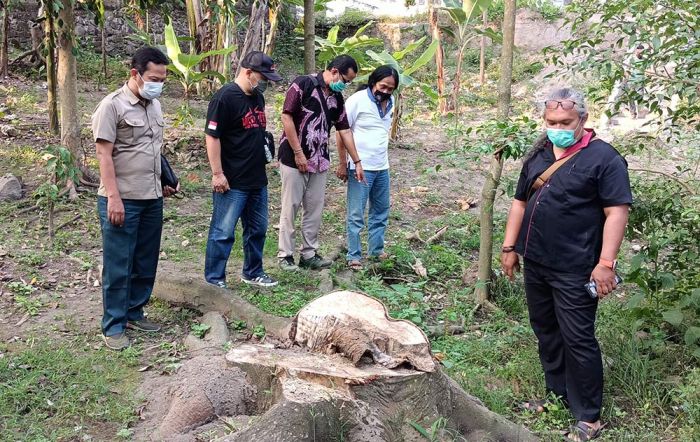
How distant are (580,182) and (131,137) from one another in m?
2.75

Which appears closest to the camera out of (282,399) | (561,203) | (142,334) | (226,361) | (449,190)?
(282,399)

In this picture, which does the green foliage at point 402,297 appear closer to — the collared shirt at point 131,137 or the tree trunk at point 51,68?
the collared shirt at point 131,137

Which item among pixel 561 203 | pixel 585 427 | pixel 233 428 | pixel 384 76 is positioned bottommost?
pixel 585 427

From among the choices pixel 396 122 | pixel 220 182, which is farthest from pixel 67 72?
pixel 396 122

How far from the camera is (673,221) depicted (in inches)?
163

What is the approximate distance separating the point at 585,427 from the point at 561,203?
47.5 inches

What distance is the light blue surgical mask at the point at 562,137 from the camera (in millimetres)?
3383

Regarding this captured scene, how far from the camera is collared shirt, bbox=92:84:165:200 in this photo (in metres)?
4.07

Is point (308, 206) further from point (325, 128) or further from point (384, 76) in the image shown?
point (384, 76)

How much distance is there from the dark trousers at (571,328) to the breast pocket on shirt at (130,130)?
2.54 metres

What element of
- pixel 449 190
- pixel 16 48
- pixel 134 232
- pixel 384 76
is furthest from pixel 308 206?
pixel 16 48

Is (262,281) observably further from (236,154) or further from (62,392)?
(62,392)

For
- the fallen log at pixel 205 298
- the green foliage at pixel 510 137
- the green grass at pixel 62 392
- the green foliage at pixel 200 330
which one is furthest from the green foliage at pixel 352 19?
the green grass at pixel 62 392

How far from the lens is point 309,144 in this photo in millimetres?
5504
